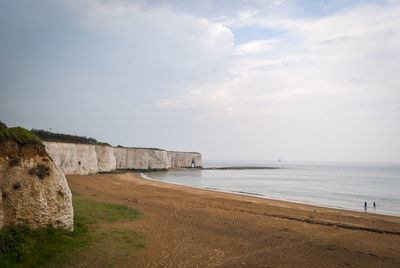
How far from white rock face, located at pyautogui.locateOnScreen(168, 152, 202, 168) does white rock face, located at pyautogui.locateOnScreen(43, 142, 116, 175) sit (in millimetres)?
44041

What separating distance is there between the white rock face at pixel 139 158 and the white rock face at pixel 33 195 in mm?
52643

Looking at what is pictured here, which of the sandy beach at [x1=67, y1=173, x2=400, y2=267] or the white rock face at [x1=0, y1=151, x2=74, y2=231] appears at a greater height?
the white rock face at [x1=0, y1=151, x2=74, y2=231]

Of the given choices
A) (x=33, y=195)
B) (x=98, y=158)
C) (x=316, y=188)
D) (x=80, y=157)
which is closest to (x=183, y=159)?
(x=98, y=158)

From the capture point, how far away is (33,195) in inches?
319

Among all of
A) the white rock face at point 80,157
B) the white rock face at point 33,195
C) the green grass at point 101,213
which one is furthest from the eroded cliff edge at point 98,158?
the white rock face at point 33,195

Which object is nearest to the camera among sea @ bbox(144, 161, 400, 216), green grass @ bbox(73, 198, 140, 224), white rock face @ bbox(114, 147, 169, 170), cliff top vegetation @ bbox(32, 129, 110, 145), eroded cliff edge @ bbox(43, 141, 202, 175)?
green grass @ bbox(73, 198, 140, 224)

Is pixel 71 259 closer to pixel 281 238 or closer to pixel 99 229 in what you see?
pixel 99 229

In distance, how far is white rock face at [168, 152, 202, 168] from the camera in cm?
9216

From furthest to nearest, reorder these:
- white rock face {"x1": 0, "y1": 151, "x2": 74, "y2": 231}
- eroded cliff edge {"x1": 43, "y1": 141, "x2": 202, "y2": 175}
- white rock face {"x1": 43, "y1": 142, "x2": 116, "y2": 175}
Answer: eroded cliff edge {"x1": 43, "y1": 141, "x2": 202, "y2": 175} < white rock face {"x1": 43, "y1": 142, "x2": 116, "y2": 175} < white rock face {"x1": 0, "y1": 151, "x2": 74, "y2": 231}

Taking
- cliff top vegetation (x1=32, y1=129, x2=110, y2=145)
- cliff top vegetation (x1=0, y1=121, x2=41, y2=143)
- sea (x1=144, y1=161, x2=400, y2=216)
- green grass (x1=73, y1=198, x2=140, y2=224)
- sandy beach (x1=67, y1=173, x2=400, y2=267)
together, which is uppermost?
cliff top vegetation (x1=32, y1=129, x2=110, y2=145)

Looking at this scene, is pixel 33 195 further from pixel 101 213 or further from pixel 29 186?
pixel 101 213

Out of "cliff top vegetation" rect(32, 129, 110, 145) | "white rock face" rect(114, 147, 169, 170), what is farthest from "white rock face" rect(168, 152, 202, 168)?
"cliff top vegetation" rect(32, 129, 110, 145)

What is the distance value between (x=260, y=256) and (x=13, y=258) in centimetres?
784

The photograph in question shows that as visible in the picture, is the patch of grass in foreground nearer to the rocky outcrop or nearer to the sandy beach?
the rocky outcrop
